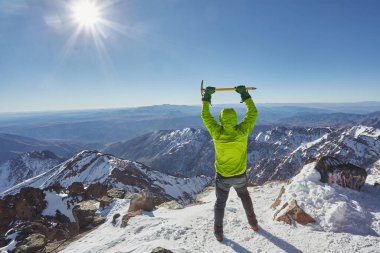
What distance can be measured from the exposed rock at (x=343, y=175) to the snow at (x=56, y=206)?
26706 mm

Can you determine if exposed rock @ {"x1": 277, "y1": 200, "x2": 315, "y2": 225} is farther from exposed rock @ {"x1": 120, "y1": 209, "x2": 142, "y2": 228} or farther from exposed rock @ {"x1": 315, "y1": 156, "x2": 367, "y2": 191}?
exposed rock @ {"x1": 120, "y1": 209, "x2": 142, "y2": 228}

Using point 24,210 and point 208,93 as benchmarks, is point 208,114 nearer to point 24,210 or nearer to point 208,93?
point 208,93

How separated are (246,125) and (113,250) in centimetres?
682

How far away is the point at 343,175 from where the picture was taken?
14203mm

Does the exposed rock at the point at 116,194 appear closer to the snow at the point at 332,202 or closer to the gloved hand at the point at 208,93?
the snow at the point at 332,202

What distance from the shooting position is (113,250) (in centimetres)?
1139

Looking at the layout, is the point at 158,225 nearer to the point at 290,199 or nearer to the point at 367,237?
the point at 290,199

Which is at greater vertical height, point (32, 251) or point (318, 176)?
point (318, 176)

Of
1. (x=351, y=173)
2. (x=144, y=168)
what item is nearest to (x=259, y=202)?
(x=351, y=173)

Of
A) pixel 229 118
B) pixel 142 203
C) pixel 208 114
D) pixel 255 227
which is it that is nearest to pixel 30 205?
pixel 142 203

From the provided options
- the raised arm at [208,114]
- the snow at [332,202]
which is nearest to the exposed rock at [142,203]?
the snow at [332,202]

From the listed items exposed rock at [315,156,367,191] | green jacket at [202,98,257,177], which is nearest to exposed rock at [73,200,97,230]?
green jacket at [202,98,257,177]

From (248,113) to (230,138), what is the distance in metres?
1.10

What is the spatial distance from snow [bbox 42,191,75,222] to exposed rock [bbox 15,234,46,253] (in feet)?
55.1
